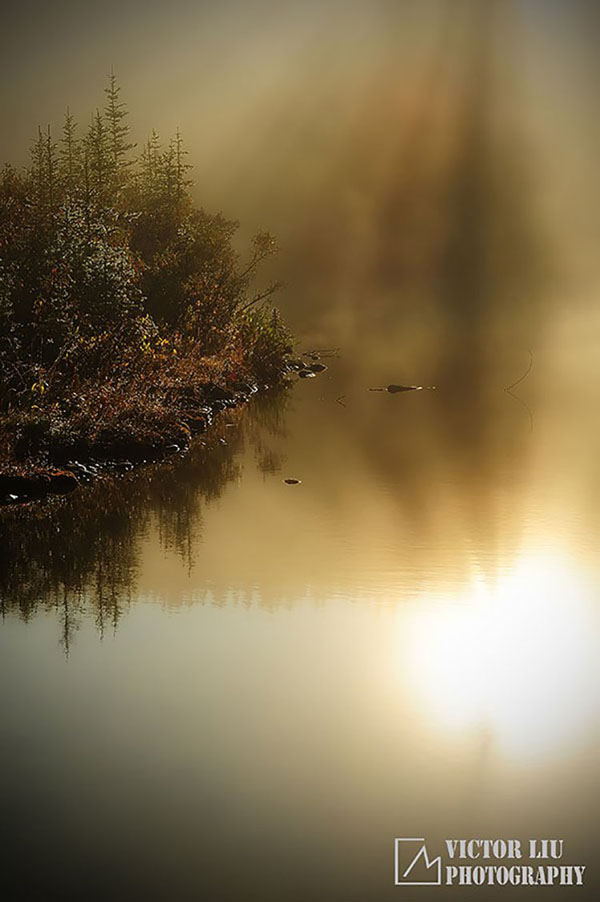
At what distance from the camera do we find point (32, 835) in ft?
27.3

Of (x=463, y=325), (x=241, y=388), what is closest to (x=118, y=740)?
(x=241, y=388)

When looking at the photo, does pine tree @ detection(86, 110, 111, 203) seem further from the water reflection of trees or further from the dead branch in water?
the water reflection of trees

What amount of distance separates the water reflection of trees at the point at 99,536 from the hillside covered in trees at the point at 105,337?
3.93 ft

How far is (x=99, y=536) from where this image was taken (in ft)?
57.4

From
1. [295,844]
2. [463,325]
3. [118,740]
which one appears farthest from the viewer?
[463,325]

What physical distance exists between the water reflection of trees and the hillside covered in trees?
120 cm

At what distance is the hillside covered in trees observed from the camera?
75.9 ft

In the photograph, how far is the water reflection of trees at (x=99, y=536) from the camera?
553 inches

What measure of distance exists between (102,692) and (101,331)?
19452 mm

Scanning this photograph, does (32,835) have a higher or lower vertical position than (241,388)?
lower

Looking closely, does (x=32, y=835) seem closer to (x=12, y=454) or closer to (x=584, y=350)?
(x=12, y=454)

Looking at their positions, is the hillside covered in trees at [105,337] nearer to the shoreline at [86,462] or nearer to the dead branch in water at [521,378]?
the shoreline at [86,462]

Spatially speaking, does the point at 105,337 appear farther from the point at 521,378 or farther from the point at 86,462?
the point at 521,378

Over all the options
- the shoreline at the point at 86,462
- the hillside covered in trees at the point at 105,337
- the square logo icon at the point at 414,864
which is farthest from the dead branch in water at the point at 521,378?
the square logo icon at the point at 414,864
